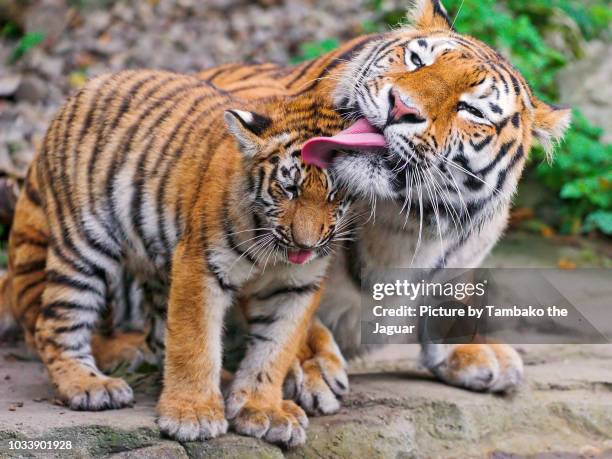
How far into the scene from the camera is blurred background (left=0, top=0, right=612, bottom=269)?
6.26 meters

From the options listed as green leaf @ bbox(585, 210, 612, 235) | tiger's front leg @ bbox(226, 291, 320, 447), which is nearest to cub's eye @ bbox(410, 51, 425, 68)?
tiger's front leg @ bbox(226, 291, 320, 447)

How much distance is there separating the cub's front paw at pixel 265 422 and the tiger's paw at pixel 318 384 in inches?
8.5

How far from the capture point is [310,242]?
311cm

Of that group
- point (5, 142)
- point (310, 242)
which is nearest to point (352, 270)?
point (310, 242)

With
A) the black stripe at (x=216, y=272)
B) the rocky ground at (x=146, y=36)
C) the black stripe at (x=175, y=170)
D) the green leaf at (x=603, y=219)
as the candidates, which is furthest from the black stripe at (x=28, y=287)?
the green leaf at (x=603, y=219)

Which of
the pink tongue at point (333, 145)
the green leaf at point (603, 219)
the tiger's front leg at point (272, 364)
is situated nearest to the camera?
the pink tongue at point (333, 145)

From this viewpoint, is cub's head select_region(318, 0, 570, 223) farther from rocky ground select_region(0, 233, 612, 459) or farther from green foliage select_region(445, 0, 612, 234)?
green foliage select_region(445, 0, 612, 234)

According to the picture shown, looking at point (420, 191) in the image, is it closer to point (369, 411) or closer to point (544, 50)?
point (369, 411)

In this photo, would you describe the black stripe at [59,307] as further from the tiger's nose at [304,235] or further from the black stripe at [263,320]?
the tiger's nose at [304,235]

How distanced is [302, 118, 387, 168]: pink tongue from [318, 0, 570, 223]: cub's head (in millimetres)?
24

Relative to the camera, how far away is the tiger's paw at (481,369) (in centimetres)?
410

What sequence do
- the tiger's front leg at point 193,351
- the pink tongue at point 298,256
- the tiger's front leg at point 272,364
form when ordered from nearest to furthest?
the pink tongue at point 298,256, the tiger's front leg at point 193,351, the tiger's front leg at point 272,364

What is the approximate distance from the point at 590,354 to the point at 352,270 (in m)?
1.49

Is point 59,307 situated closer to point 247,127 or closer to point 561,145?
point 247,127
